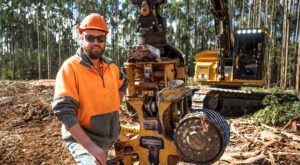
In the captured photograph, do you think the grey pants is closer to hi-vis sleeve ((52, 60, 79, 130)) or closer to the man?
the man

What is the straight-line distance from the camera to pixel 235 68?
27.5ft

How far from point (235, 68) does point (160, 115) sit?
20.0 feet

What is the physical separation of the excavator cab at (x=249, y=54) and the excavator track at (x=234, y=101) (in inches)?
27.1

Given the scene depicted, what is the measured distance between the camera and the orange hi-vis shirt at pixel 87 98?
168 cm

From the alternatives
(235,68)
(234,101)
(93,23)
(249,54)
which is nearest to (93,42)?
(93,23)

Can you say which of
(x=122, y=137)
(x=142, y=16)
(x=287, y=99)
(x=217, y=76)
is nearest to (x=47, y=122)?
(x=122, y=137)

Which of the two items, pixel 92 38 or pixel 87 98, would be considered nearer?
pixel 87 98

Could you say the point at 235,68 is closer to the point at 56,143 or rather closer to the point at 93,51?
the point at 56,143

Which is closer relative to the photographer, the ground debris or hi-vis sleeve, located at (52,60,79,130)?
hi-vis sleeve, located at (52,60,79,130)

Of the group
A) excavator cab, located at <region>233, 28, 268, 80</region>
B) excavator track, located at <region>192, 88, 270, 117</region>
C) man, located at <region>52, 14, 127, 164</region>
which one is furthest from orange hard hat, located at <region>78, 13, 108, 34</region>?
excavator cab, located at <region>233, 28, 268, 80</region>

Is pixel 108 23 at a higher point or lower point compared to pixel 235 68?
higher

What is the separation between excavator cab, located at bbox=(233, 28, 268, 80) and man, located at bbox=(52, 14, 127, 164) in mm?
7284

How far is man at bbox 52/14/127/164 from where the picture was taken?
1688 millimetres

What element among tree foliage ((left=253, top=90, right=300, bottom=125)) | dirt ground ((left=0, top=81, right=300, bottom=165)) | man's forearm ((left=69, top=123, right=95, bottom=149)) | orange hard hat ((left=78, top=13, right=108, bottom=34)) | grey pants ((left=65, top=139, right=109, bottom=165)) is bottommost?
dirt ground ((left=0, top=81, right=300, bottom=165))
